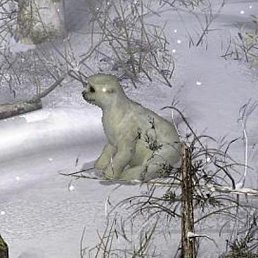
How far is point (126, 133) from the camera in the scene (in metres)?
4.05

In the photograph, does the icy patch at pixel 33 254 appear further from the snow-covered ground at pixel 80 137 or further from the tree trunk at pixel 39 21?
the tree trunk at pixel 39 21

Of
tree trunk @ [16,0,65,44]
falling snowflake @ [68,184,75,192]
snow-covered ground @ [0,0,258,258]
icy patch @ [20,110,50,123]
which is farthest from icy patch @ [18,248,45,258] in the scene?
tree trunk @ [16,0,65,44]

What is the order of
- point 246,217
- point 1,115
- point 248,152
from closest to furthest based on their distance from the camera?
1. point 246,217
2. point 248,152
3. point 1,115

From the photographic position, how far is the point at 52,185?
4.24 metres

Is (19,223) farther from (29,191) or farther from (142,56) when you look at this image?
(142,56)

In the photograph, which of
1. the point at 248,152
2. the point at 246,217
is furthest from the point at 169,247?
the point at 248,152

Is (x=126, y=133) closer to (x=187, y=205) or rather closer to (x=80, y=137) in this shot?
(x=80, y=137)

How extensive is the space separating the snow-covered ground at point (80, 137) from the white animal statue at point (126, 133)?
115mm

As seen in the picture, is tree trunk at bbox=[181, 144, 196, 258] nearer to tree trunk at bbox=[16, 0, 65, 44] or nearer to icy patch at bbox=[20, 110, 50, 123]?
icy patch at bbox=[20, 110, 50, 123]

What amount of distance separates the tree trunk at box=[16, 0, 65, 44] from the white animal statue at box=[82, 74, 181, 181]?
2276 millimetres

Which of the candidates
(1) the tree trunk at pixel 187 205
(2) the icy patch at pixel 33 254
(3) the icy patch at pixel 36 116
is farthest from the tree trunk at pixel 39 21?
(1) the tree trunk at pixel 187 205

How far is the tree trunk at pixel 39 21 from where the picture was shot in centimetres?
623

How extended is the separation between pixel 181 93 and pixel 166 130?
4.24 ft

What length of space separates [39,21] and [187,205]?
3.53m
